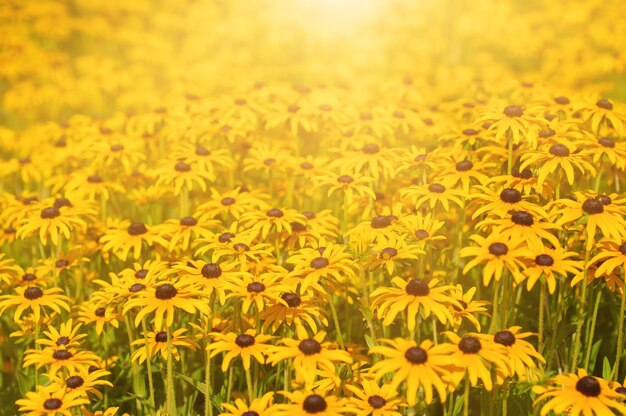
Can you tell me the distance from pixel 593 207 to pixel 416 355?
1.57 metres

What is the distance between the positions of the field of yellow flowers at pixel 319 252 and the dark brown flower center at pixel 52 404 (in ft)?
0.11

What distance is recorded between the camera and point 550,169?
4230 millimetres

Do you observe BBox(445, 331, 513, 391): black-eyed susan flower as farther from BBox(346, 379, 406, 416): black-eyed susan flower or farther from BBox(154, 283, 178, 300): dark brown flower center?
BBox(154, 283, 178, 300): dark brown flower center

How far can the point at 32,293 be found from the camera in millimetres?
4367

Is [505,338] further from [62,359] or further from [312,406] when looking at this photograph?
[62,359]

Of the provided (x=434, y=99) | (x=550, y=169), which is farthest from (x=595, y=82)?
(x=550, y=169)

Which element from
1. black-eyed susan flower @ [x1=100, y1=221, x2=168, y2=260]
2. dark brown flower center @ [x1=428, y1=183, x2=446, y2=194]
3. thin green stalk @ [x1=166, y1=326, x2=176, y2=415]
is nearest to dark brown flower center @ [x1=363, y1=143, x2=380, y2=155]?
dark brown flower center @ [x1=428, y1=183, x2=446, y2=194]

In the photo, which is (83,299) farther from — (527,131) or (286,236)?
(527,131)

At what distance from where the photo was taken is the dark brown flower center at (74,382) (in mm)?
3680

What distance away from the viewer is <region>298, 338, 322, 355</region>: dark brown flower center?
134 inches

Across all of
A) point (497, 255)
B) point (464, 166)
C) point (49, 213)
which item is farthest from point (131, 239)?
point (497, 255)

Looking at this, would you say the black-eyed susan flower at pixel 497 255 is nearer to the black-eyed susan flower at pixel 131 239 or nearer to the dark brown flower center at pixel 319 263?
the dark brown flower center at pixel 319 263

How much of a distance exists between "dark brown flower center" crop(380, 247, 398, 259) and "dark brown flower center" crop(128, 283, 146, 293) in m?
1.45

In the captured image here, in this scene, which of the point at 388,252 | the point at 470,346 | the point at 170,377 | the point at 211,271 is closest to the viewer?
the point at 470,346
